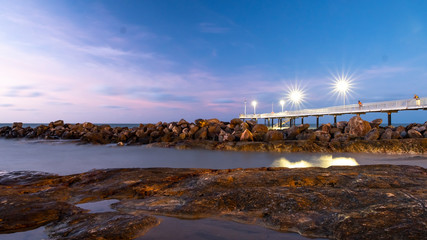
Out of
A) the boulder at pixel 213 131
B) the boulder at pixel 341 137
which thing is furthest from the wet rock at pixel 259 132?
the boulder at pixel 341 137

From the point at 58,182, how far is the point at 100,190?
1936 mm

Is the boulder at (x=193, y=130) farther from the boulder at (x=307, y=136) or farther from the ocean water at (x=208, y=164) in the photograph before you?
the boulder at (x=307, y=136)

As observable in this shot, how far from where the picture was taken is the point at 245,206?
3789 millimetres

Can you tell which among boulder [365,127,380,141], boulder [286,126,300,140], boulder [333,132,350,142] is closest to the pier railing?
boulder [365,127,380,141]

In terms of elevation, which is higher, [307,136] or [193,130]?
[193,130]

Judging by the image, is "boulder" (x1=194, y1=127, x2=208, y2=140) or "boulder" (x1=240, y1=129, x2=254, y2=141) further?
"boulder" (x1=194, y1=127, x2=208, y2=140)

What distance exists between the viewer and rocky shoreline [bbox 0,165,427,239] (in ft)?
9.61

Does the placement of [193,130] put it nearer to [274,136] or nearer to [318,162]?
[274,136]

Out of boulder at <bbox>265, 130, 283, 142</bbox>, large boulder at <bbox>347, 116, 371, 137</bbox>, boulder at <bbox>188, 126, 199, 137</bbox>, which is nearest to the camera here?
boulder at <bbox>265, 130, 283, 142</bbox>

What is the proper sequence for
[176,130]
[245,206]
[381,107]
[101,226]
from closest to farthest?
[101,226]
[245,206]
[176,130]
[381,107]

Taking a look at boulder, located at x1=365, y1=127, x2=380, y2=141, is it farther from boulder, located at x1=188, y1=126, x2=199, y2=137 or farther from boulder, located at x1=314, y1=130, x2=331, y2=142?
boulder, located at x1=188, y1=126, x2=199, y2=137

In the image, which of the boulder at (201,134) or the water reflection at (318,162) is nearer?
the water reflection at (318,162)

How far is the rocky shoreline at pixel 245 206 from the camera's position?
2.93 m

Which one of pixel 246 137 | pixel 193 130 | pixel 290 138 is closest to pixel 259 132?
pixel 246 137
